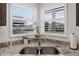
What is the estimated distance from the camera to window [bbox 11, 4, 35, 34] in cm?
105

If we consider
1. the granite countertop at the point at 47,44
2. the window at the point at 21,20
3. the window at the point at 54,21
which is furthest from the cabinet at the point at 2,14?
the window at the point at 54,21

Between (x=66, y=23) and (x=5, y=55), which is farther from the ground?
(x=66, y=23)

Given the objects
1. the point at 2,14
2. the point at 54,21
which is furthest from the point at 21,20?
the point at 54,21

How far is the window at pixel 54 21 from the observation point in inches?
41.4

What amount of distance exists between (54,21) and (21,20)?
1.11ft

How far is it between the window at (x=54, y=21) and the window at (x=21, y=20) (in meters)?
0.16

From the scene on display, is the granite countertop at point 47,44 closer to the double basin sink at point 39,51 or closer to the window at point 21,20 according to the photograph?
the double basin sink at point 39,51

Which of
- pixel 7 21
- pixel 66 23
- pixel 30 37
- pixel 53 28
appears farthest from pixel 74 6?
pixel 7 21

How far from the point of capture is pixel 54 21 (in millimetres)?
1059

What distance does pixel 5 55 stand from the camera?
103 centimetres

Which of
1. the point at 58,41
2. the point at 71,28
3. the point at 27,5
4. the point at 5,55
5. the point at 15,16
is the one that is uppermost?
the point at 27,5

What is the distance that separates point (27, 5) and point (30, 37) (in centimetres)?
33

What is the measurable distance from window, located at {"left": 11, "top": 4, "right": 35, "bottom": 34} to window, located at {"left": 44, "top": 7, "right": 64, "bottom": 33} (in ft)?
0.51

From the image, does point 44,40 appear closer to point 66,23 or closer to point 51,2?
point 66,23
